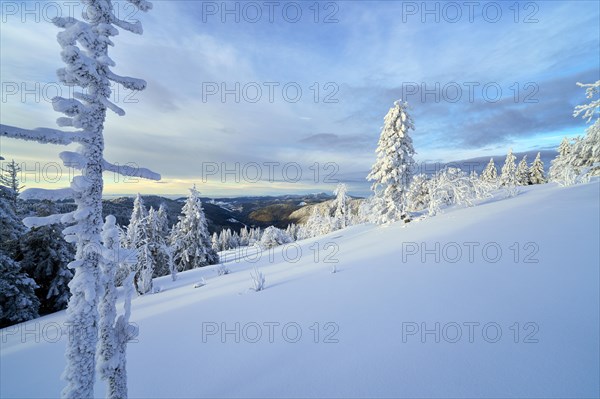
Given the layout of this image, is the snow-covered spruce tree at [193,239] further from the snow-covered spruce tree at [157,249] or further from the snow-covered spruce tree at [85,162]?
the snow-covered spruce tree at [85,162]

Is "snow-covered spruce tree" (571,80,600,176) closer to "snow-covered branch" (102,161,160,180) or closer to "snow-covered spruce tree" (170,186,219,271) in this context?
"snow-covered branch" (102,161,160,180)

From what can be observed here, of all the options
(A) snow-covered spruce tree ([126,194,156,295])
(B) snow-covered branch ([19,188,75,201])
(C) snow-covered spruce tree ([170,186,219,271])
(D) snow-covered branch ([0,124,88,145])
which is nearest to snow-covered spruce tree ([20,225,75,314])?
(A) snow-covered spruce tree ([126,194,156,295])

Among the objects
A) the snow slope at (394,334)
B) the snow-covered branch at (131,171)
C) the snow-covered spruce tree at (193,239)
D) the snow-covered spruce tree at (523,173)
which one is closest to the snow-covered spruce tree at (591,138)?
the snow slope at (394,334)

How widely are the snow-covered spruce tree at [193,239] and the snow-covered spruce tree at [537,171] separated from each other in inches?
2362

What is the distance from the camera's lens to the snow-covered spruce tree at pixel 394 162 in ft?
59.7

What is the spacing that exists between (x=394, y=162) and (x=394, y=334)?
617 inches

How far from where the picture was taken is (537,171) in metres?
47.2

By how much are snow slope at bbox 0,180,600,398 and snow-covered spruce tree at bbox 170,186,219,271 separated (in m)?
18.6

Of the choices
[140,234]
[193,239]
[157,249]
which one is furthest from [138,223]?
[193,239]

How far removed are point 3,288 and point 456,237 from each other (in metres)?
21.4

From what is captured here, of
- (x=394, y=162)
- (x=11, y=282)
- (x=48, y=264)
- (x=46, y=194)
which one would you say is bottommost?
(x=11, y=282)

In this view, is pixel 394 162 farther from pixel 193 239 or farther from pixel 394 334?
pixel 193 239

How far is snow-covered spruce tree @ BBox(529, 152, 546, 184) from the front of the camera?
4677 cm

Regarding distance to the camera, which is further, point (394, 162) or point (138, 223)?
point (138, 223)
